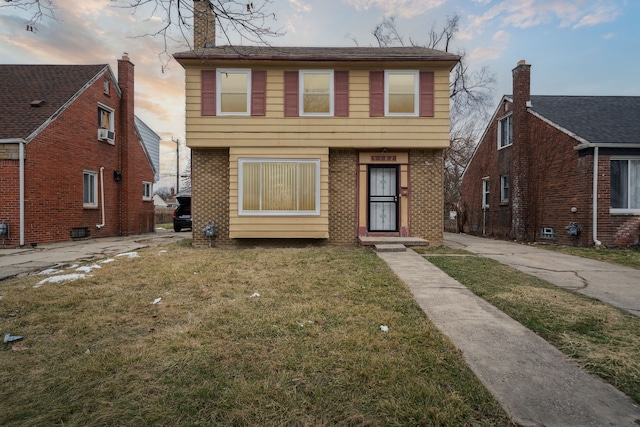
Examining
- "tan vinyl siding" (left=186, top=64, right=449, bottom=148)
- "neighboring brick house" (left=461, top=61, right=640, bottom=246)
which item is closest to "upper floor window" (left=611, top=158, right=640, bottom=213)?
"neighboring brick house" (left=461, top=61, right=640, bottom=246)

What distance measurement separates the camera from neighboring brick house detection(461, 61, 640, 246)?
10258mm

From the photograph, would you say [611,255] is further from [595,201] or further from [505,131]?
[505,131]

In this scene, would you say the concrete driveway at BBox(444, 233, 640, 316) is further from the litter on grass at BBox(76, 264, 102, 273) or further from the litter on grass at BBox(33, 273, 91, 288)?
the litter on grass at BBox(76, 264, 102, 273)

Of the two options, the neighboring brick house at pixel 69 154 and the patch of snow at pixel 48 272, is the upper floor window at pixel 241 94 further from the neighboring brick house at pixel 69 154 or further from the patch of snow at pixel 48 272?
the neighboring brick house at pixel 69 154

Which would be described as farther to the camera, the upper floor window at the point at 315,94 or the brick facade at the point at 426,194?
the brick facade at the point at 426,194

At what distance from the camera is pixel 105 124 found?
13992mm

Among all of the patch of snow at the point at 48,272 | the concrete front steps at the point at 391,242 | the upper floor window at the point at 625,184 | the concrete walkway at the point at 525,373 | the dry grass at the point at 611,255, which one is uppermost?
the upper floor window at the point at 625,184

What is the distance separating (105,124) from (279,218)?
1031cm

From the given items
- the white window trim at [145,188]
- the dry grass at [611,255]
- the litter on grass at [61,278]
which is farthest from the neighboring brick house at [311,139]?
the white window trim at [145,188]

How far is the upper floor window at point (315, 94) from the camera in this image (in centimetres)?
968

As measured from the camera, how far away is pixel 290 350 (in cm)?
281

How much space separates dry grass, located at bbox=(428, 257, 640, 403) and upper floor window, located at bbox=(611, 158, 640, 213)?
779 cm

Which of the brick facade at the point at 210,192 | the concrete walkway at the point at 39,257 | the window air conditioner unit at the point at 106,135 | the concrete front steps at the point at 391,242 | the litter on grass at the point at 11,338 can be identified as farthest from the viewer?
the window air conditioner unit at the point at 106,135

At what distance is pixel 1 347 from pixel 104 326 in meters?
0.82
